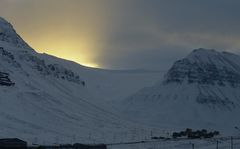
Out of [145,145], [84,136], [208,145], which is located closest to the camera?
[145,145]

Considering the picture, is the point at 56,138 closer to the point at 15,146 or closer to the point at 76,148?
the point at 76,148

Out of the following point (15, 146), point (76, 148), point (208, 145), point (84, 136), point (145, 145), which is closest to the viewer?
point (15, 146)

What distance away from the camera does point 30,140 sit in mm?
163875

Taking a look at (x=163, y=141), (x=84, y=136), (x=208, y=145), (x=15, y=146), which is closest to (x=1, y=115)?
(x=84, y=136)

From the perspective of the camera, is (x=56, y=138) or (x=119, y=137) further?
(x=119, y=137)

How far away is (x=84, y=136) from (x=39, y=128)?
1511 cm

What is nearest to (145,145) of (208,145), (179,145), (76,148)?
(179,145)

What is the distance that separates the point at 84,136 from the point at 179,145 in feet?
117

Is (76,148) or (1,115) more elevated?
(1,115)

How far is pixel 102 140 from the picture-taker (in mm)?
178500

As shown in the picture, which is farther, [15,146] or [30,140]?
[30,140]

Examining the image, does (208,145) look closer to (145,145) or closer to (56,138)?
(145,145)

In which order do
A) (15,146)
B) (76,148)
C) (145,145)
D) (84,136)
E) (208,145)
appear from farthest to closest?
1. (84,136)
2. (208,145)
3. (145,145)
4. (76,148)
5. (15,146)

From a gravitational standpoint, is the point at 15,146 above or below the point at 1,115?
below
